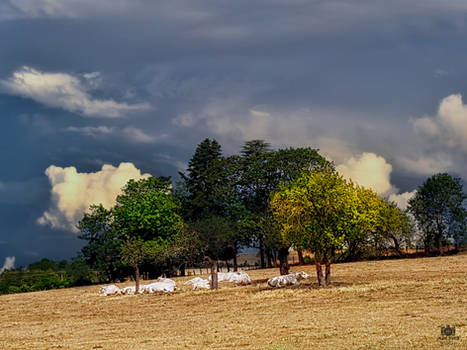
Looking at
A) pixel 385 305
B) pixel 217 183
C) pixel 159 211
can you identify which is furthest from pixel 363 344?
pixel 217 183

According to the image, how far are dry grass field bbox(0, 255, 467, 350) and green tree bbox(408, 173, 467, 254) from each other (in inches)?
1989

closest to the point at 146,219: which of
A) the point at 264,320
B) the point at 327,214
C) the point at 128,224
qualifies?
the point at 128,224

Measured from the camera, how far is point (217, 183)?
103250 millimetres

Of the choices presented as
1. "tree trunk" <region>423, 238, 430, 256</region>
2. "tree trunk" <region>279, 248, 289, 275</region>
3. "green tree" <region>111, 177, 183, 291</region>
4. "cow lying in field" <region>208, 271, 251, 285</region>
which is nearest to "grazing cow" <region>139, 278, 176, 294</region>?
"cow lying in field" <region>208, 271, 251, 285</region>

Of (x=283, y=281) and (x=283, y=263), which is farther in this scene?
(x=283, y=263)

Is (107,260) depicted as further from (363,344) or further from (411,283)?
(363,344)

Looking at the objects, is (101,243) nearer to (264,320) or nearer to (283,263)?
(283,263)

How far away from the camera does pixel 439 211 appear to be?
10144 centimetres

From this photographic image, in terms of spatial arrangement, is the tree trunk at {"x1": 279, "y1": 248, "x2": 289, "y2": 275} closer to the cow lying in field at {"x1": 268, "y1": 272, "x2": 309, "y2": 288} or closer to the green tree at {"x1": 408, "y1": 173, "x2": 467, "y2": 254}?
the cow lying in field at {"x1": 268, "y1": 272, "x2": 309, "y2": 288}

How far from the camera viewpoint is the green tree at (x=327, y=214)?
4966 cm

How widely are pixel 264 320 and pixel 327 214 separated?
19.4 m

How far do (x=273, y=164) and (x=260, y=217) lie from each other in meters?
10.7

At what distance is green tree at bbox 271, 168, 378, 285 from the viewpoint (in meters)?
49.7

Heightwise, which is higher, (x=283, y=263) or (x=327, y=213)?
(x=327, y=213)
